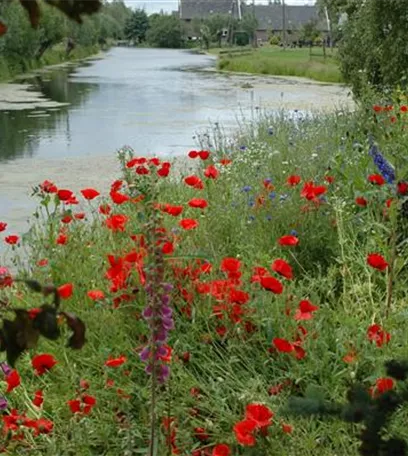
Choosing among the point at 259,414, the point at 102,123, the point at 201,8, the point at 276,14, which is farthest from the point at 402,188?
the point at 201,8

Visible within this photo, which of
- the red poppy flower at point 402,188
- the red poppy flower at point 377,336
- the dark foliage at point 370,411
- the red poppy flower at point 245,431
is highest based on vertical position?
the dark foliage at point 370,411

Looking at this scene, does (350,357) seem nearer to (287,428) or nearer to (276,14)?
(287,428)

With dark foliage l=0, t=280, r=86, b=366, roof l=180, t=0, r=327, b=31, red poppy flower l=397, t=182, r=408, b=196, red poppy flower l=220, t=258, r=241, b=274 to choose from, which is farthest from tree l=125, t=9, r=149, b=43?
dark foliage l=0, t=280, r=86, b=366

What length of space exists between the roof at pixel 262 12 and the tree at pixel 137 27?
12.9 m

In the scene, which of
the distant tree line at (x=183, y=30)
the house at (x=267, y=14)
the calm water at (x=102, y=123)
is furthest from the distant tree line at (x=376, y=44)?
the house at (x=267, y=14)

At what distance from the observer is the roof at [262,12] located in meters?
98.3

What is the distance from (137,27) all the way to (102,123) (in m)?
109

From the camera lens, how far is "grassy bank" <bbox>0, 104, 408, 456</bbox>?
2.27 meters

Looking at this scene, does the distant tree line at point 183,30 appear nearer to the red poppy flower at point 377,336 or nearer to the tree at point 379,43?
the tree at point 379,43

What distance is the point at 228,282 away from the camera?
2691mm

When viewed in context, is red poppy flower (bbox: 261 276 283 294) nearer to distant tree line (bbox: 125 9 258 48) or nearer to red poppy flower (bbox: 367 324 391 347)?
red poppy flower (bbox: 367 324 391 347)

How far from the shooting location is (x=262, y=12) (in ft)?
331

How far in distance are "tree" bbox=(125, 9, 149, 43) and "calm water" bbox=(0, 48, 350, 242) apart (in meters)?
92.9

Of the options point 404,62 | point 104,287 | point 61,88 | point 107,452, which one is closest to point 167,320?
point 107,452
